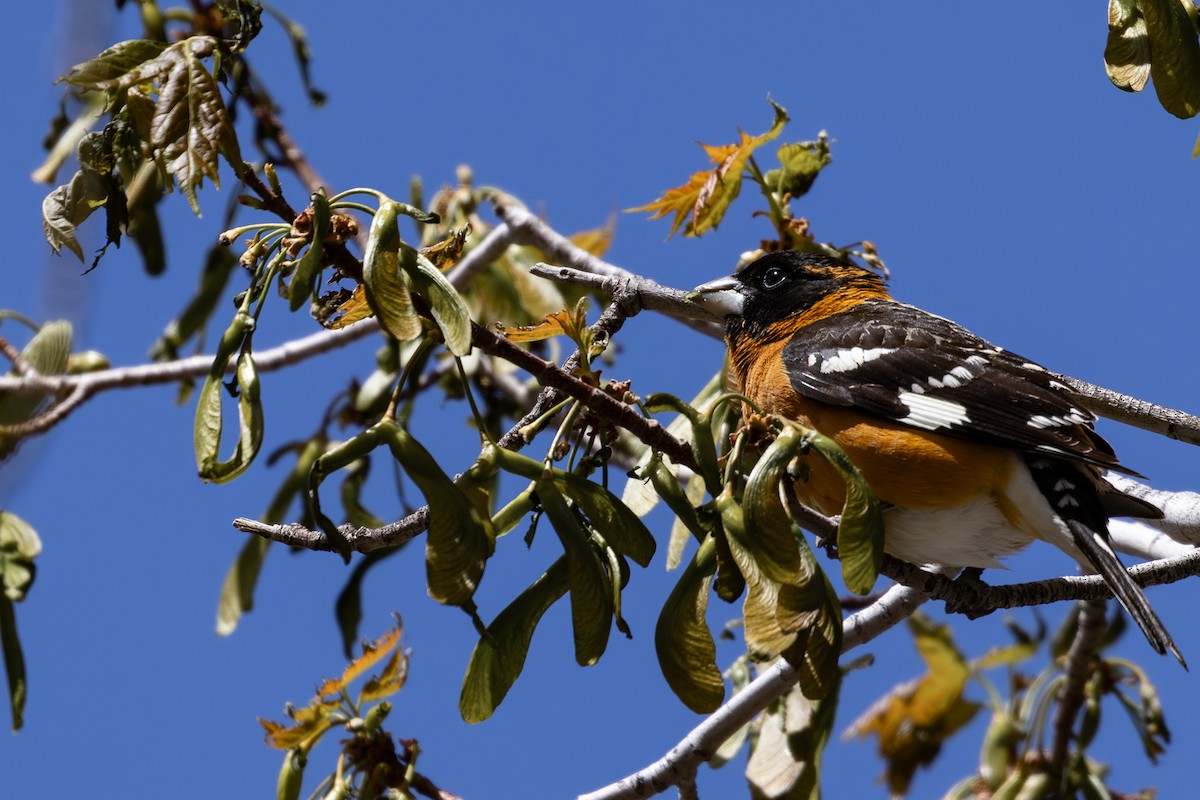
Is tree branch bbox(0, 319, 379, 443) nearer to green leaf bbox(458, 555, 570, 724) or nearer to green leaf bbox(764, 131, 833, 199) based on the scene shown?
green leaf bbox(764, 131, 833, 199)

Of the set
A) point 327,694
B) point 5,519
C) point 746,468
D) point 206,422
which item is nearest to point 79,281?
point 206,422

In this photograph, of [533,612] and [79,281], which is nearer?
[79,281]

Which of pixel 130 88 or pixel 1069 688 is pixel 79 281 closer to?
pixel 130 88

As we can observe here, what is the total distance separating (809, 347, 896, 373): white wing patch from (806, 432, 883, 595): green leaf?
76.4 inches

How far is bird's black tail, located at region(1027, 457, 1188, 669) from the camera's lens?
3531 mm

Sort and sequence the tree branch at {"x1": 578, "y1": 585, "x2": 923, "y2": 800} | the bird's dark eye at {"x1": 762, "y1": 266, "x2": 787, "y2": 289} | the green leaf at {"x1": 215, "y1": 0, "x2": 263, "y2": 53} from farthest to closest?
the bird's dark eye at {"x1": 762, "y1": 266, "x2": 787, "y2": 289}
the tree branch at {"x1": 578, "y1": 585, "x2": 923, "y2": 800}
the green leaf at {"x1": 215, "y1": 0, "x2": 263, "y2": 53}

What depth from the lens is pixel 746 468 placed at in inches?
133

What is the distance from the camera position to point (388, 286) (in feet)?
7.66

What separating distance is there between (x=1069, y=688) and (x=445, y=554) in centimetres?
436

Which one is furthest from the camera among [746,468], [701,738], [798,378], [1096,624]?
[1096,624]

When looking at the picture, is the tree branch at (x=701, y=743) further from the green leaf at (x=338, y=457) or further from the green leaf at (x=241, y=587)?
the green leaf at (x=241, y=587)

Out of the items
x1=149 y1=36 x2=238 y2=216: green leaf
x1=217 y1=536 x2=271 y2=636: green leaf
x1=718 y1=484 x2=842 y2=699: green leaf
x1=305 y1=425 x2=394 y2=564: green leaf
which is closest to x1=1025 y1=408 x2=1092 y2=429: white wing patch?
x1=718 y1=484 x2=842 y2=699: green leaf

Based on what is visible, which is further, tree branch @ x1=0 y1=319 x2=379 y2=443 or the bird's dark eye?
tree branch @ x1=0 y1=319 x2=379 y2=443

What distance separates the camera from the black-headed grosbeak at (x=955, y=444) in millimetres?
3947
